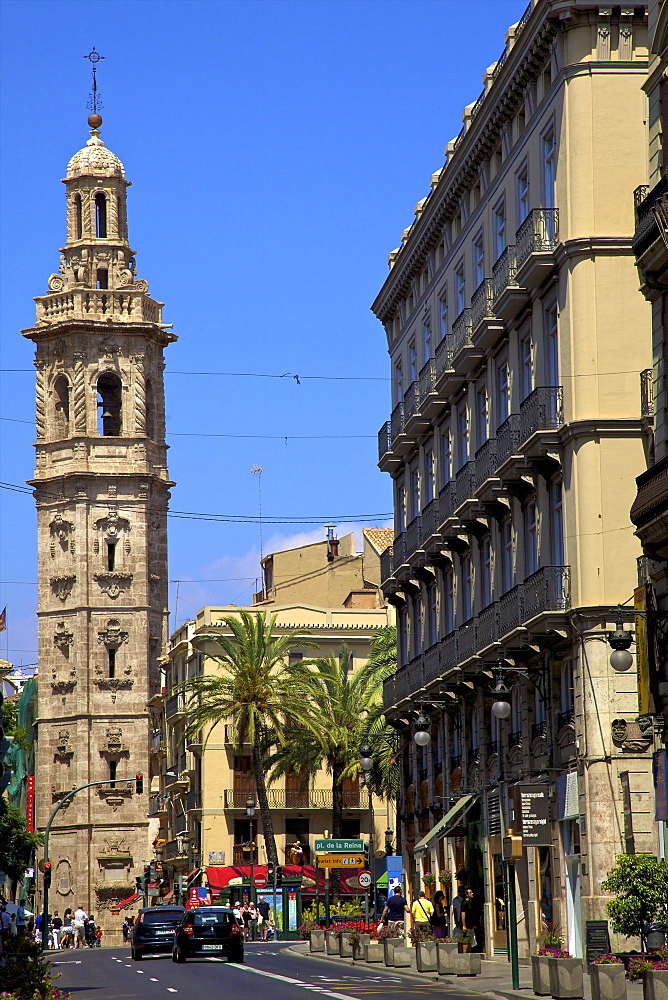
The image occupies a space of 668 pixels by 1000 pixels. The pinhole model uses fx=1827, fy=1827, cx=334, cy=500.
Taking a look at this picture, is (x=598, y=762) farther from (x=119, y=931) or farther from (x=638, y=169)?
(x=119, y=931)

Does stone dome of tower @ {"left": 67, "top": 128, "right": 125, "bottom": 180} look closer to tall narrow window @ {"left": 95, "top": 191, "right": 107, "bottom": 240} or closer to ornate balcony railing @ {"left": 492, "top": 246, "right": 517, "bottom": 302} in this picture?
tall narrow window @ {"left": 95, "top": 191, "right": 107, "bottom": 240}

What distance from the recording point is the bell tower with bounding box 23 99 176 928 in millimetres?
111438

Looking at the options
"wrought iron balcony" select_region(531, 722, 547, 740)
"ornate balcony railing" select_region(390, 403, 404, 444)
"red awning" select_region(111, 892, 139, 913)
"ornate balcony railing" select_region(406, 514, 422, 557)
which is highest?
"ornate balcony railing" select_region(390, 403, 404, 444)

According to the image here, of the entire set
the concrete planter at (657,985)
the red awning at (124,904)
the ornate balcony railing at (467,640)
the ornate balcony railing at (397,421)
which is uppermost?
the ornate balcony railing at (397,421)

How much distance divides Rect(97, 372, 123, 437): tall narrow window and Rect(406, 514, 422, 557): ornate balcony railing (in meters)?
61.8

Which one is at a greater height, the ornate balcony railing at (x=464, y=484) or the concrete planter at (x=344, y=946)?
the ornate balcony railing at (x=464, y=484)

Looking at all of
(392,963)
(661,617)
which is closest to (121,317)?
(392,963)

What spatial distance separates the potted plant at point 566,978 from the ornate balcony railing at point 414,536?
27.7 meters

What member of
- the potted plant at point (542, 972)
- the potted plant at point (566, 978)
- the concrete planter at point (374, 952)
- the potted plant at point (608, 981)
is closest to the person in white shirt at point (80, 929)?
the concrete planter at point (374, 952)

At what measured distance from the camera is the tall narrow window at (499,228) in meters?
45.0

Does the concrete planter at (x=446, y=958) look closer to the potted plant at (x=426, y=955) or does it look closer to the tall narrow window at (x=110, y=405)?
the potted plant at (x=426, y=955)

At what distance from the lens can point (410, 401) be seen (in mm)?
56250

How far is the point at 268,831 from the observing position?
3140 inches

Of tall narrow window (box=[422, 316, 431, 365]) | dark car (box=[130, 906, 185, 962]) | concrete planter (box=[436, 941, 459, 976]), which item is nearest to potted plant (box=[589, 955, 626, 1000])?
concrete planter (box=[436, 941, 459, 976])
